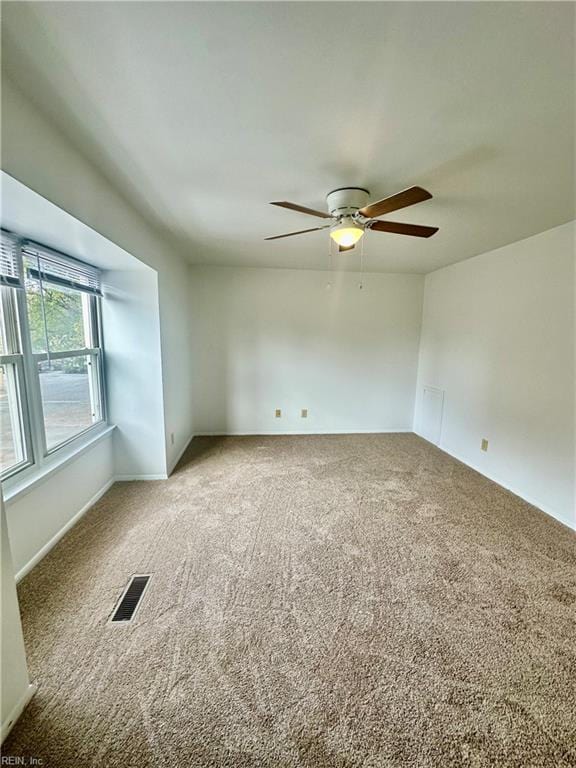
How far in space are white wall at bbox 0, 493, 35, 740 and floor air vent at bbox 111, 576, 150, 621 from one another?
0.42 metres

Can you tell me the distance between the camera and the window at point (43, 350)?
182 centimetres

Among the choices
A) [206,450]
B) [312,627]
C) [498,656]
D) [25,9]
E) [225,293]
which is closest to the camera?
[25,9]

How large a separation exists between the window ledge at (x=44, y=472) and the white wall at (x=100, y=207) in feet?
2.10

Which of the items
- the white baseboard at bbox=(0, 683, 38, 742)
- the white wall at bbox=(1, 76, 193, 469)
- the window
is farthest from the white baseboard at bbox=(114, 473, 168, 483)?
the white baseboard at bbox=(0, 683, 38, 742)

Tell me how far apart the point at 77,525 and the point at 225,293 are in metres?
2.98

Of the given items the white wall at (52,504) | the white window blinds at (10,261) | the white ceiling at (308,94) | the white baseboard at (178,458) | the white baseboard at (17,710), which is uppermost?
the white ceiling at (308,94)

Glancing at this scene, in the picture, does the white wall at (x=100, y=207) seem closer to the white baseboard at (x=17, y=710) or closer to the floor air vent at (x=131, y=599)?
the floor air vent at (x=131, y=599)

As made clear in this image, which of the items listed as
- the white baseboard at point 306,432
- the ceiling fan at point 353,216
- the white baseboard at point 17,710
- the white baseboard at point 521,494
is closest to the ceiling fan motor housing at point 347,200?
the ceiling fan at point 353,216

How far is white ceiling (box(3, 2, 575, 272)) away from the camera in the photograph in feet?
3.00

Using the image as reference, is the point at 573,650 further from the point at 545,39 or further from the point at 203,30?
the point at 203,30

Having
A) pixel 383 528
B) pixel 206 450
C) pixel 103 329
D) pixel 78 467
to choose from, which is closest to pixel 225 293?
pixel 103 329

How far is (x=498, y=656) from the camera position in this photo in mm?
1367

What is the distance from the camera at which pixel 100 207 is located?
1.81 m

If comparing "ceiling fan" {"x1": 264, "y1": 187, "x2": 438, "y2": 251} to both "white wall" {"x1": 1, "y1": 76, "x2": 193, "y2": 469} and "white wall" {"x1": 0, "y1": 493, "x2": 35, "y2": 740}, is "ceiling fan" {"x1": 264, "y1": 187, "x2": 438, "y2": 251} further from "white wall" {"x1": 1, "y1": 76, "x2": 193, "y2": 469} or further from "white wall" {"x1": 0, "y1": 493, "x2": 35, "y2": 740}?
"white wall" {"x1": 0, "y1": 493, "x2": 35, "y2": 740}
